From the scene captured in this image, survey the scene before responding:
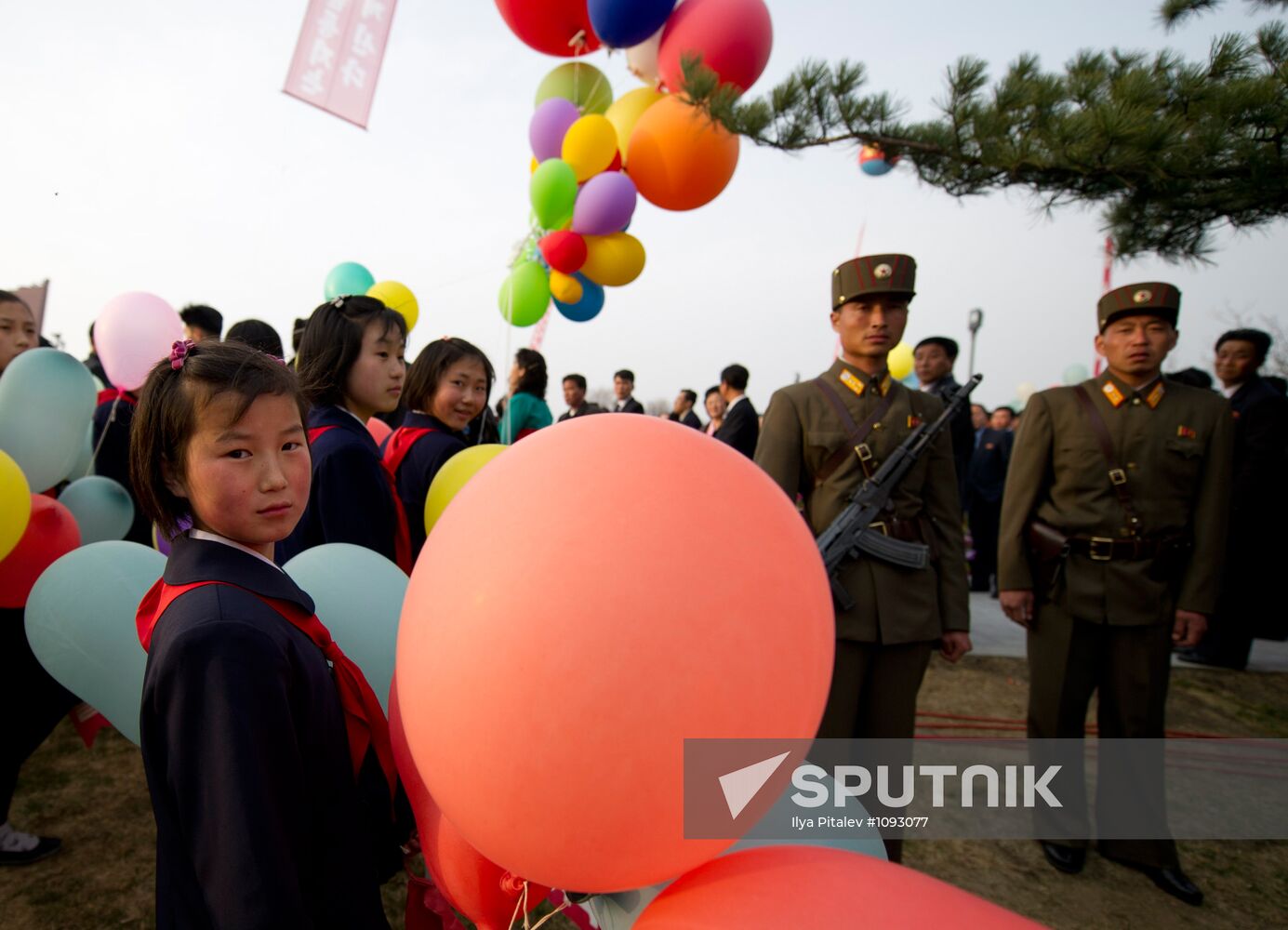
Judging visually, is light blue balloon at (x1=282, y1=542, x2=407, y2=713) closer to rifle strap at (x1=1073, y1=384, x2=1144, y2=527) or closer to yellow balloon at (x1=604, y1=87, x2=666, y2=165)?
rifle strap at (x1=1073, y1=384, x2=1144, y2=527)

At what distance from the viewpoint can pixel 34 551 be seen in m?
2.27

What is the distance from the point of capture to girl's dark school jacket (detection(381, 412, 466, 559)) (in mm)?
2555

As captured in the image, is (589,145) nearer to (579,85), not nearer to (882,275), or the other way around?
(579,85)

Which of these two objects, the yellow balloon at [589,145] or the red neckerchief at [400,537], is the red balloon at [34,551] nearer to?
the red neckerchief at [400,537]

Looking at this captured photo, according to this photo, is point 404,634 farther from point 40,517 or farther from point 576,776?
point 40,517

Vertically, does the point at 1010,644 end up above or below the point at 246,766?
below

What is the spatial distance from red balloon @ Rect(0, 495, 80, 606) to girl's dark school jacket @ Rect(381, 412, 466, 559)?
1070mm

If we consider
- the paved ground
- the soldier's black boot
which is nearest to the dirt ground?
the soldier's black boot

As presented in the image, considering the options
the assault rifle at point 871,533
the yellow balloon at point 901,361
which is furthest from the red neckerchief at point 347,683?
the yellow balloon at point 901,361

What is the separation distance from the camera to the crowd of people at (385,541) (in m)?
0.96

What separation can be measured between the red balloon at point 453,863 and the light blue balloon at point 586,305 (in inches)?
195

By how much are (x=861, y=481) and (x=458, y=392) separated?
1.61m

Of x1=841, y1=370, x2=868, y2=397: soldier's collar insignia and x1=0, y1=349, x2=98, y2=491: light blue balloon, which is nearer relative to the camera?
x1=0, y1=349, x2=98, y2=491: light blue balloon

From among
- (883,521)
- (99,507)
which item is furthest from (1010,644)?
(99,507)
